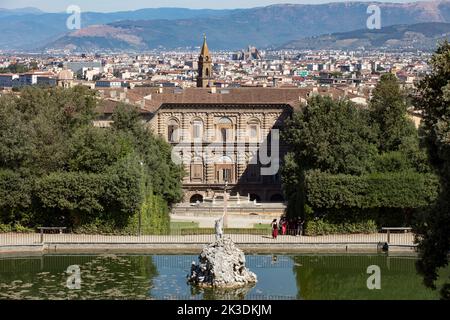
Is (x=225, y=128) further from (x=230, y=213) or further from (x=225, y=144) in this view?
(x=230, y=213)

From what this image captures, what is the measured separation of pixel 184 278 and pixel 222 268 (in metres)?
1.47

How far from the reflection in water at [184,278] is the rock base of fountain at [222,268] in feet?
0.98

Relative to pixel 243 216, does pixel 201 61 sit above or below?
above

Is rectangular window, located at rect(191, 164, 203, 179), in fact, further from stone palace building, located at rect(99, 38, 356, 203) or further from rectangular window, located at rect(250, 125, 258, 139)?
rectangular window, located at rect(250, 125, 258, 139)

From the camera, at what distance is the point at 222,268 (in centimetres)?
3203

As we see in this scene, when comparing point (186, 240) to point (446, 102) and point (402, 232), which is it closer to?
point (402, 232)

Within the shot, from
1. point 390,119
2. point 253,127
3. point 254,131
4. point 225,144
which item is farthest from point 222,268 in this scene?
point 225,144

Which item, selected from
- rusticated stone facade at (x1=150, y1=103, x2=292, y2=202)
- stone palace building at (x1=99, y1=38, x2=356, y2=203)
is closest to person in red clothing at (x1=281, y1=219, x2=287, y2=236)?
stone palace building at (x1=99, y1=38, x2=356, y2=203)

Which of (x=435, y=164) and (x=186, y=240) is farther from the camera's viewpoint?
(x=186, y=240)

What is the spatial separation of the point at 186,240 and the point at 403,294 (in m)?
10.3

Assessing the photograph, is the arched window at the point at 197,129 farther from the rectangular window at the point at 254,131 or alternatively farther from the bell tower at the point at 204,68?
the bell tower at the point at 204,68

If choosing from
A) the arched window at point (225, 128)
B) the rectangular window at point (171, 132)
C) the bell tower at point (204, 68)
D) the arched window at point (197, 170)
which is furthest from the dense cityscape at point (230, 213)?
the bell tower at point (204, 68)

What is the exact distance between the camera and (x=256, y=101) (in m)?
70.7
